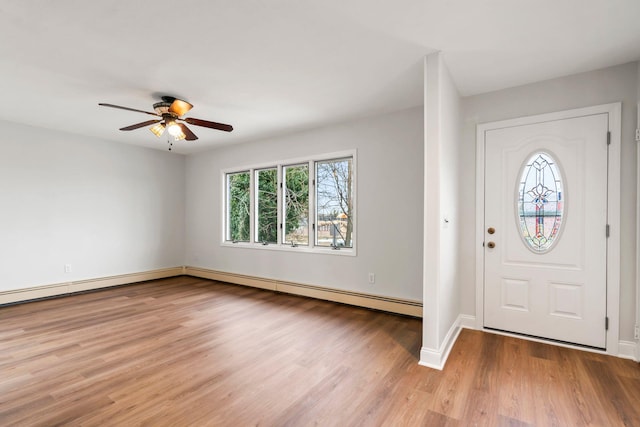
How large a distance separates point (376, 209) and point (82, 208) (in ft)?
15.8

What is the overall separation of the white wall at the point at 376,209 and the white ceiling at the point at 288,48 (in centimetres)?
51

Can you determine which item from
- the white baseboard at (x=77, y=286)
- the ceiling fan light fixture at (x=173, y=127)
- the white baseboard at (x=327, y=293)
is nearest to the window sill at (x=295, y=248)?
the white baseboard at (x=327, y=293)

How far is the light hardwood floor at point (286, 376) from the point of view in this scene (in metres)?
1.90

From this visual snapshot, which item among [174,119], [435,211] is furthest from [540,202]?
[174,119]

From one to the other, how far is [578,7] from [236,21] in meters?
2.27

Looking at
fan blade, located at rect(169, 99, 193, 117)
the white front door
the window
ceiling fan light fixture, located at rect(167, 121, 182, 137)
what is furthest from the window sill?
fan blade, located at rect(169, 99, 193, 117)

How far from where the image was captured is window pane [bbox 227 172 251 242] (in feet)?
18.9

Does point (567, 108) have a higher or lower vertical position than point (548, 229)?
higher

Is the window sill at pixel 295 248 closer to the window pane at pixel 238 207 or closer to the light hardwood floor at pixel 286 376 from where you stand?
the window pane at pixel 238 207

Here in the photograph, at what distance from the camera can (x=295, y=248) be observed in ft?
16.1

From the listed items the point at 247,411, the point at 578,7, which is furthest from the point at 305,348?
the point at 578,7

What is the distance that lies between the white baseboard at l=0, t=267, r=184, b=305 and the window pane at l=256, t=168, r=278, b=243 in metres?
2.27

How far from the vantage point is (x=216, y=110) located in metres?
3.90

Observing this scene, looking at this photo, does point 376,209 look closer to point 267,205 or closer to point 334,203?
point 334,203
